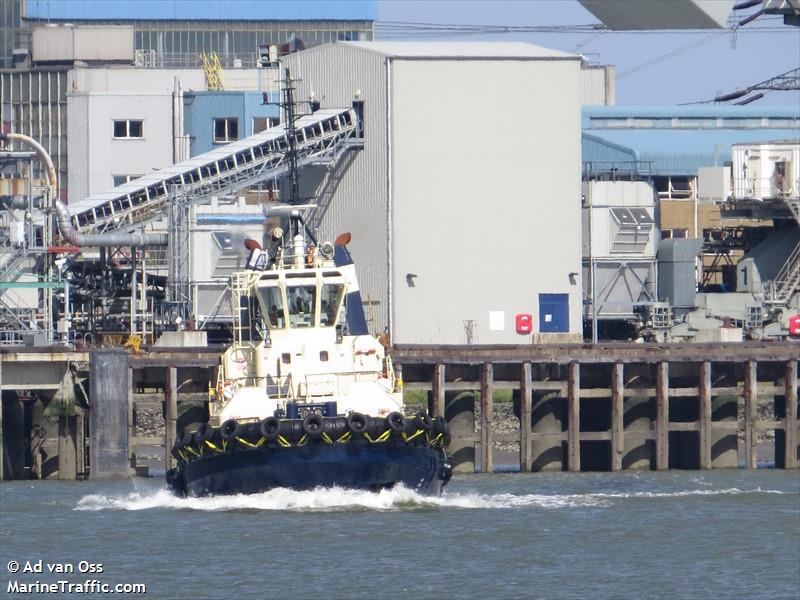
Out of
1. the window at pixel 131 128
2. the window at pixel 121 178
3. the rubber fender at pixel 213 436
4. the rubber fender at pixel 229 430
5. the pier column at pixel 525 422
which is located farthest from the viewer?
the window at pixel 131 128

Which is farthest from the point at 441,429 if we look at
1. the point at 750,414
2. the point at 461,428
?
→ the point at 750,414

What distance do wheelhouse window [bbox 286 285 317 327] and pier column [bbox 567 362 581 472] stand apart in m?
12.0

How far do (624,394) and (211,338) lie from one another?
1622cm

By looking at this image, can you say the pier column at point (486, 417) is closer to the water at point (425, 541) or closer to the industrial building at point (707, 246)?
the water at point (425, 541)

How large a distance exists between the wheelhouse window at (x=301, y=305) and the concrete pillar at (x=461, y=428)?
10.1 meters

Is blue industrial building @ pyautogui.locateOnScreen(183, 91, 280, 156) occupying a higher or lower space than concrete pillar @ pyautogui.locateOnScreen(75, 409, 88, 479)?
higher

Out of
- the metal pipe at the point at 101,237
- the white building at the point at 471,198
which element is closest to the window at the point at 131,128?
the metal pipe at the point at 101,237

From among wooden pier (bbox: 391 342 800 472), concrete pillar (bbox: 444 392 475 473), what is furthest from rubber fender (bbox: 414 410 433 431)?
concrete pillar (bbox: 444 392 475 473)

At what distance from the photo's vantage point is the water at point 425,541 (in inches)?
1464

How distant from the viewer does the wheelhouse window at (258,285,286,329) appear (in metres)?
48.2

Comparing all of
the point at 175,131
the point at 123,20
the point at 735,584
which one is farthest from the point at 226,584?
the point at 123,20

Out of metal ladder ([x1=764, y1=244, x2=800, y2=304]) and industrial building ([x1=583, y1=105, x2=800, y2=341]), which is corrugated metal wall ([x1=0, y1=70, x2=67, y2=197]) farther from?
metal ladder ([x1=764, y1=244, x2=800, y2=304])

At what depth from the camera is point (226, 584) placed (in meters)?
36.8

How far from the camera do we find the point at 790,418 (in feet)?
194
